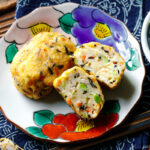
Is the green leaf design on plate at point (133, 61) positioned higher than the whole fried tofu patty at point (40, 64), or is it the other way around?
the whole fried tofu patty at point (40, 64)

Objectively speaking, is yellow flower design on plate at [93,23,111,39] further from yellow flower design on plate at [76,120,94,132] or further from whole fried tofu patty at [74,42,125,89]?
yellow flower design on plate at [76,120,94,132]

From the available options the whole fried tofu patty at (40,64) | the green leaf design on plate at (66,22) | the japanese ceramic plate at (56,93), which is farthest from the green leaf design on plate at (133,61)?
the green leaf design on plate at (66,22)

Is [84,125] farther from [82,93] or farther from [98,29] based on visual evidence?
[98,29]

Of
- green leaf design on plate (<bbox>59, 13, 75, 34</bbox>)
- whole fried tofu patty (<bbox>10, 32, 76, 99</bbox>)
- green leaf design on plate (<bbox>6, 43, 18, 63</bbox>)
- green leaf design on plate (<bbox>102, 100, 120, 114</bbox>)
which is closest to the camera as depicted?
whole fried tofu patty (<bbox>10, 32, 76, 99</bbox>)

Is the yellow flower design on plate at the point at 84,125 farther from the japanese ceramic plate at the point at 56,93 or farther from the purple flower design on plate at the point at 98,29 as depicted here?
the purple flower design on plate at the point at 98,29

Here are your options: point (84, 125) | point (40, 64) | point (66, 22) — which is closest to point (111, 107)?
point (84, 125)

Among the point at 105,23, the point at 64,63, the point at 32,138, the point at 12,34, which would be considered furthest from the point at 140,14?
the point at 32,138

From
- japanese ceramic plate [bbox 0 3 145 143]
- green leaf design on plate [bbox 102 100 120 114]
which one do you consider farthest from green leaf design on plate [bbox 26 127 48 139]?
green leaf design on plate [bbox 102 100 120 114]

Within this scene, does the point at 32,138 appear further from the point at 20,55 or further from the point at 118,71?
the point at 118,71
